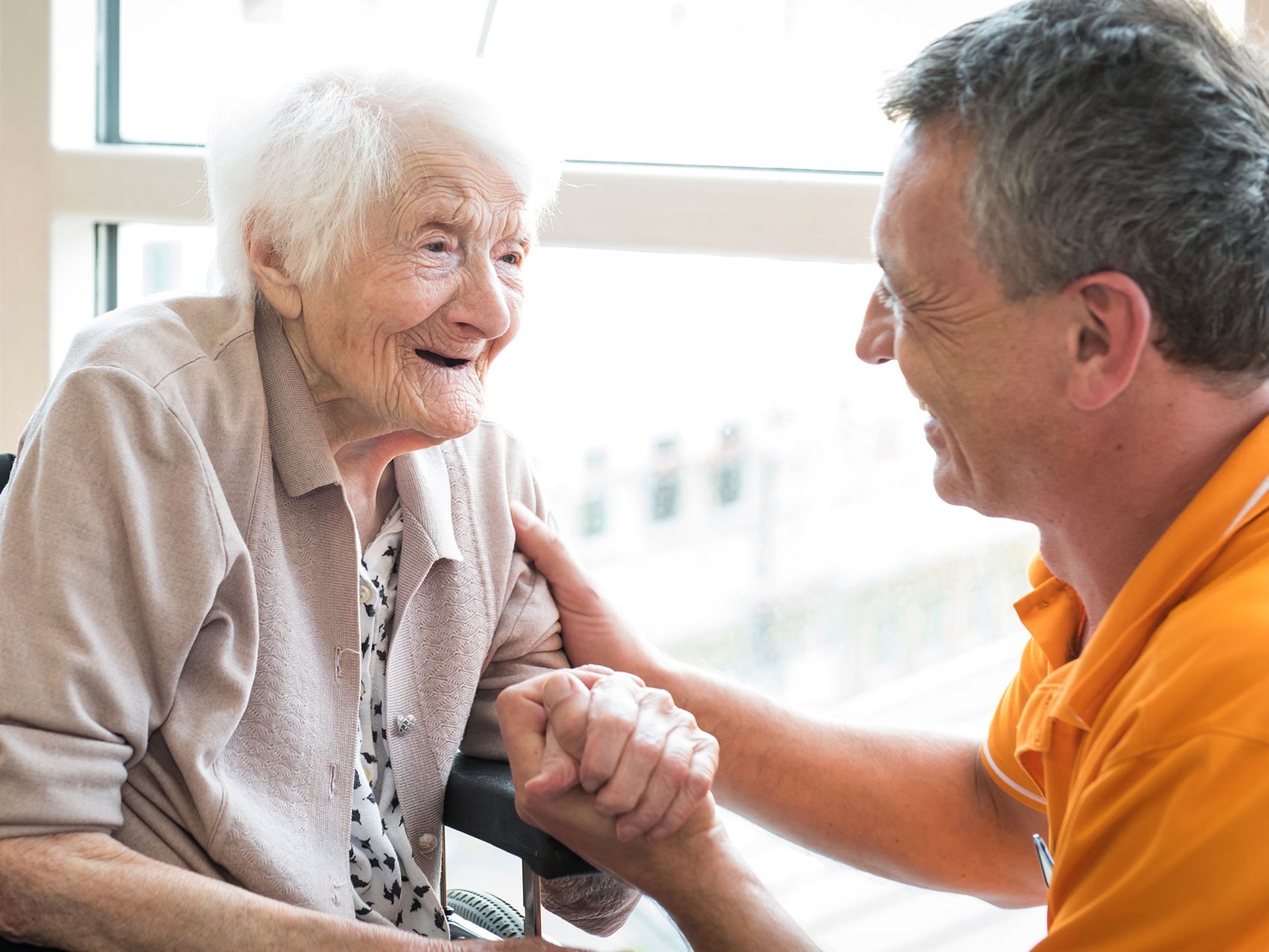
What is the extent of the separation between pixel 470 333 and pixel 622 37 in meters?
1.16

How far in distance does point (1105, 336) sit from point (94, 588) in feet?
3.49

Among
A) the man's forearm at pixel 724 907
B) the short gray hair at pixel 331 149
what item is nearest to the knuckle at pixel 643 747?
the man's forearm at pixel 724 907

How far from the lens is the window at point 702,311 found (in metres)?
2.35

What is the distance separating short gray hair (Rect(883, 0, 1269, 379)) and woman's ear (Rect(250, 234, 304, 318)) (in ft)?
2.78

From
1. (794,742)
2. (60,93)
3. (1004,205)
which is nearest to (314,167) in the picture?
(1004,205)

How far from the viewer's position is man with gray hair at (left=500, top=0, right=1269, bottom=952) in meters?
1.01

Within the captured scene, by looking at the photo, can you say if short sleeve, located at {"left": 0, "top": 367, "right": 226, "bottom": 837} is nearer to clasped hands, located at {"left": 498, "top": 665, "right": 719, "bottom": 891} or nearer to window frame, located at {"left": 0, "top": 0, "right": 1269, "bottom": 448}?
clasped hands, located at {"left": 498, "top": 665, "right": 719, "bottom": 891}

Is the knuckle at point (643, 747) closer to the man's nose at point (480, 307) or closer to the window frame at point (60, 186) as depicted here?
the man's nose at point (480, 307)

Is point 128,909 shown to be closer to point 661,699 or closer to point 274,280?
point 661,699

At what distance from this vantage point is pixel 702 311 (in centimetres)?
254

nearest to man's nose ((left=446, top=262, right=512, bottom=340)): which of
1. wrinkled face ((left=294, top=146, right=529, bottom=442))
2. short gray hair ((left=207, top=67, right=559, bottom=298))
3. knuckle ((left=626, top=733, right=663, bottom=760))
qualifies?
wrinkled face ((left=294, top=146, right=529, bottom=442))

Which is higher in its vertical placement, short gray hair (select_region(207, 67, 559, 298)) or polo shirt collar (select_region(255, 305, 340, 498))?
short gray hair (select_region(207, 67, 559, 298))

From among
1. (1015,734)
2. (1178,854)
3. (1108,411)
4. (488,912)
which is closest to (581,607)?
(488,912)

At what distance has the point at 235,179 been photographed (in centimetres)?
156
